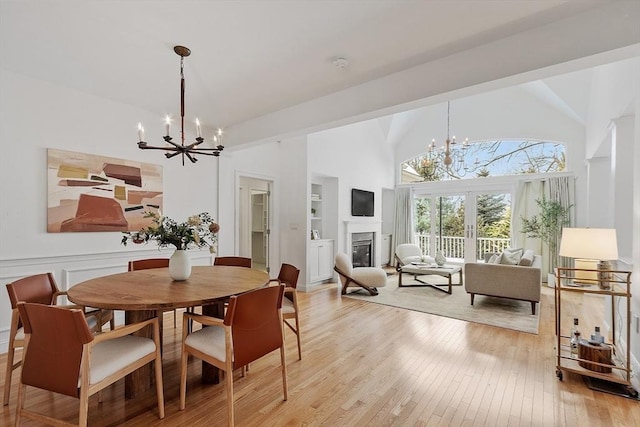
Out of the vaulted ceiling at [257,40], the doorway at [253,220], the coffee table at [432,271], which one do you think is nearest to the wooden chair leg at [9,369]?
the vaulted ceiling at [257,40]

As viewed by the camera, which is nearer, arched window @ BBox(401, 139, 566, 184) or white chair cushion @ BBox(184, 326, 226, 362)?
white chair cushion @ BBox(184, 326, 226, 362)

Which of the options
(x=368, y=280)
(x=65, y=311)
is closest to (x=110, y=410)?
(x=65, y=311)

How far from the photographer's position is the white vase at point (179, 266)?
2426mm

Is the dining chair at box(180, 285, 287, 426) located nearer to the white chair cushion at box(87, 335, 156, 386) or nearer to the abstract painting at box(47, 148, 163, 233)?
the white chair cushion at box(87, 335, 156, 386)

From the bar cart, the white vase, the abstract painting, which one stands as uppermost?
the abstract painting

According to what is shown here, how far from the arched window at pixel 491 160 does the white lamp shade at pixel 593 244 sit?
3.41 meters

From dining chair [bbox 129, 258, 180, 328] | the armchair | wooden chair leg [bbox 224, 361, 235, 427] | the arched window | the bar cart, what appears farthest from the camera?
the arched window

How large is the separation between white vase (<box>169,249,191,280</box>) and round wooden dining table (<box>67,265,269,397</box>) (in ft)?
0.16

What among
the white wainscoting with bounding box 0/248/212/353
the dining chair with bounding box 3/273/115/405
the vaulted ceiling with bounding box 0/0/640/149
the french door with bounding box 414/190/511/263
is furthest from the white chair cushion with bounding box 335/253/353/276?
the french door with bounding box 414/190/511/263

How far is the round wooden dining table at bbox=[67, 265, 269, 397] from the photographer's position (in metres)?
1.82

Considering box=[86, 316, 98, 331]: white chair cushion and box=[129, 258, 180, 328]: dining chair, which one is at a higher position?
box=[129, 258, 180, 328]: dining chair

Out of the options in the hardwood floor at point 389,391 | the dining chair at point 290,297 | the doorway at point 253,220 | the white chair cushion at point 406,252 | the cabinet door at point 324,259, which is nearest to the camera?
the hardwood floor at point 389,391

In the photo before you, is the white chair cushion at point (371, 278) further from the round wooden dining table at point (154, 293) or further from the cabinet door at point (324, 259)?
the round wooden dining table at point (154, 293)

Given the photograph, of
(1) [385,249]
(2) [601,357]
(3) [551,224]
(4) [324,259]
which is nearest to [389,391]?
(2) [601,357]
